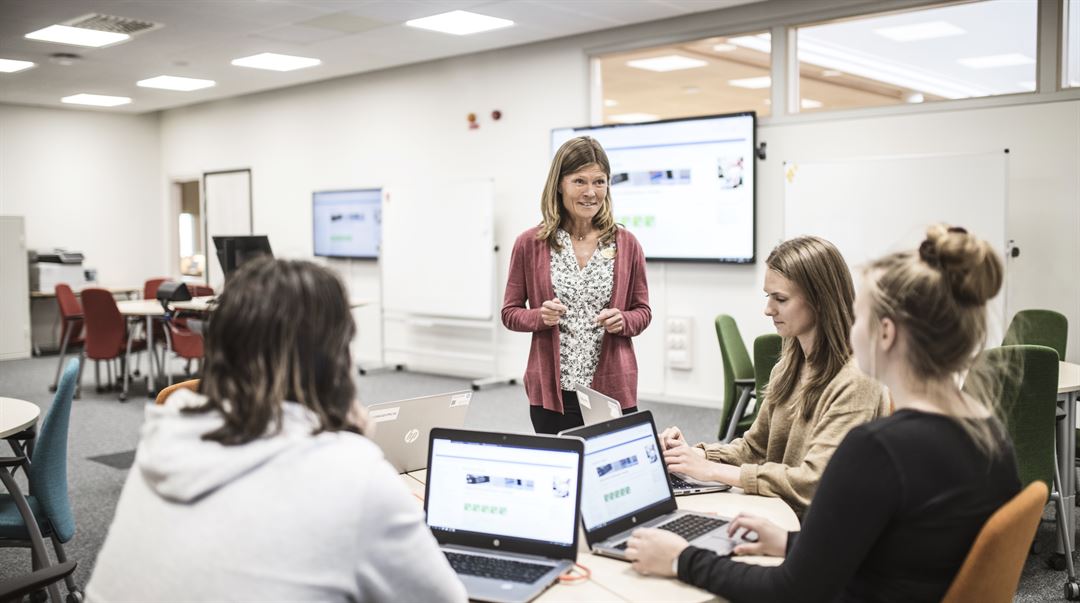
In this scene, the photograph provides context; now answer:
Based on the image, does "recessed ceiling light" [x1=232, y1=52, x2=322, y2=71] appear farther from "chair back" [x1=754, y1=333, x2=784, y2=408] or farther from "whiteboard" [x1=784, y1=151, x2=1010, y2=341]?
"chair back" [x1=754, y1=333, x2=784, y2=408]

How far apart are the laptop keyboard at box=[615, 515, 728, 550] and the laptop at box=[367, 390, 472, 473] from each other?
1.97 feet

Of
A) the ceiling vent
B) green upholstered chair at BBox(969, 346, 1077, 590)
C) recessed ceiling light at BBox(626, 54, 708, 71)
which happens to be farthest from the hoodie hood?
the ceiling vent

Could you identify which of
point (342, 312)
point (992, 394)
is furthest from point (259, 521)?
point (992, 394)

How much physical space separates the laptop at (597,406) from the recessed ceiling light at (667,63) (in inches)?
185

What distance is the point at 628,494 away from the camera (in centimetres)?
170

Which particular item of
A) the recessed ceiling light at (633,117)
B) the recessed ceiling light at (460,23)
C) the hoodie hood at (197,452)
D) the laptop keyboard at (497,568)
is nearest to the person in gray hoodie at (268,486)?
the hoodie hood at (197,452)

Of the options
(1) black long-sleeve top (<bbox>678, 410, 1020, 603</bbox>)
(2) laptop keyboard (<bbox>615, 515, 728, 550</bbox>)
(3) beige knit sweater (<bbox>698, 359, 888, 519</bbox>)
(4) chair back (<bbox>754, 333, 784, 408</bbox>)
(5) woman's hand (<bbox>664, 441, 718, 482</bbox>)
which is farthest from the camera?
(4) chair back (<bbox>754, 333, 784, 408</bbox>)

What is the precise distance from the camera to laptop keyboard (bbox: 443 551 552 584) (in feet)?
4.81

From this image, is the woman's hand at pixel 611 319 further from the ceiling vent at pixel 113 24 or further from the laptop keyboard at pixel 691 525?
the ceiling vent at pixel 113 24

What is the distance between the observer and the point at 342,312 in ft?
3.71

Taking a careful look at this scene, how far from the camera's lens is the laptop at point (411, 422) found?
6.66ft

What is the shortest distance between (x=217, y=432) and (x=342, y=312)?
22cm

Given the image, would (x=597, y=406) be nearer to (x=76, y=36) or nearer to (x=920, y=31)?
(x=920, y=31)

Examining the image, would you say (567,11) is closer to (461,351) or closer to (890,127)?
(890,127)
